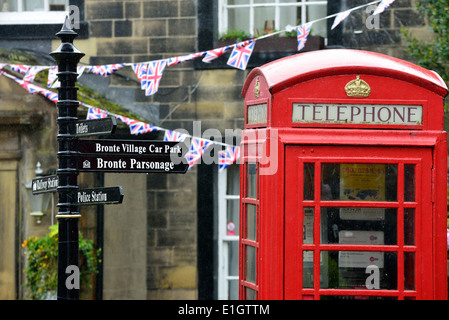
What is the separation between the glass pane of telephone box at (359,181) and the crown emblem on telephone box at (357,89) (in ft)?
1.49

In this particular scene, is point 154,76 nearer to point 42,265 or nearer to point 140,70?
point 140,70

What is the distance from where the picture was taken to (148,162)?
6.79 metres

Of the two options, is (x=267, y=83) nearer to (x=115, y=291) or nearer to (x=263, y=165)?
(x=263, y=165)

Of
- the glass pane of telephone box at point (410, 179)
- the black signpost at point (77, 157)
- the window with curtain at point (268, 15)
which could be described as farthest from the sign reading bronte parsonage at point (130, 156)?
the window with curtain at point (268, 15)

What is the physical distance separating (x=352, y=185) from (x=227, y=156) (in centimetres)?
464

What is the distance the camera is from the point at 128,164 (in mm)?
6762

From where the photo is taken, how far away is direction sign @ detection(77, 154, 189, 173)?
22.1 feet

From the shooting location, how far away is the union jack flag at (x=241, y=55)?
33.0 ft

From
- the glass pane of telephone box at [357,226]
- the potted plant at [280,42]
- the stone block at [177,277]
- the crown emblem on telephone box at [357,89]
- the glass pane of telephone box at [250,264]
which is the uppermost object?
the potted plant at [280,42]

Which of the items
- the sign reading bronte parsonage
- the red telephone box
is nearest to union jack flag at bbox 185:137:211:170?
the sign reading bronte parsonage

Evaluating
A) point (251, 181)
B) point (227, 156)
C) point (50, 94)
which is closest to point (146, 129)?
point (227, 156)

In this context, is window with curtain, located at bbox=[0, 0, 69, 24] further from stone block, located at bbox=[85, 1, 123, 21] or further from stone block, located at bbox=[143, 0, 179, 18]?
stone block, located at bbox=[143, 0, 179, 18]

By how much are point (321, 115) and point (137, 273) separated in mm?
5820

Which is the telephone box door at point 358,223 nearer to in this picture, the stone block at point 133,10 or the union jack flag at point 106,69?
the union jack flag at point 106,69
